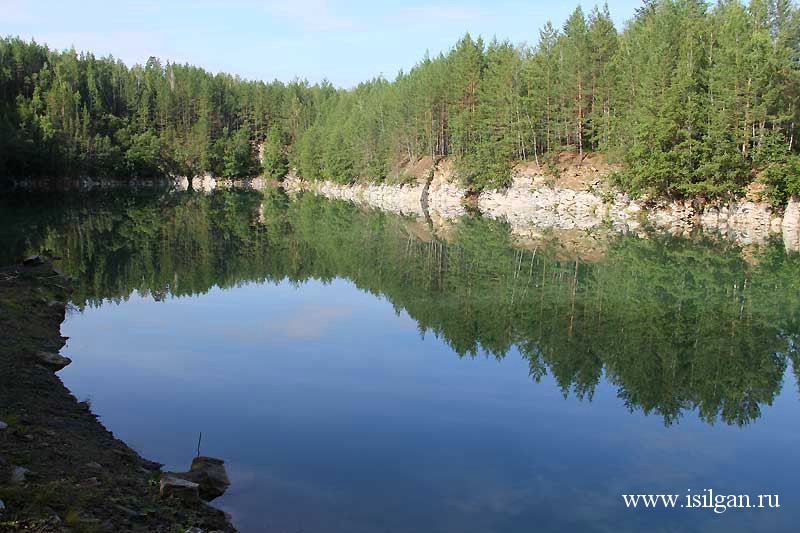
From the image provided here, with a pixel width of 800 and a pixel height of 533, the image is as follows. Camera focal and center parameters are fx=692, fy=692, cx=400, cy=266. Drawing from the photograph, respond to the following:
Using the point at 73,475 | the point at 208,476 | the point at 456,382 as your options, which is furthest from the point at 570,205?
the point at 73,475

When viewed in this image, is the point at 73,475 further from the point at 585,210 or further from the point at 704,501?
the point at 585,210

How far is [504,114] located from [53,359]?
67057 mm

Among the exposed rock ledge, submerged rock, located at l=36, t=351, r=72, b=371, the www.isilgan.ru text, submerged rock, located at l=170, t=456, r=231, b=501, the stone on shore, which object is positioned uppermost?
the exposed rock ledge

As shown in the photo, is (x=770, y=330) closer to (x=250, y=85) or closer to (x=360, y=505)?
(x=360, y=505)

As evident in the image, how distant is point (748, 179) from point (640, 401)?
45193mm

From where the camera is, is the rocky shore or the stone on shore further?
the stone on shore

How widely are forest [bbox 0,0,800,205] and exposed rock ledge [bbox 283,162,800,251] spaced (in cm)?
162

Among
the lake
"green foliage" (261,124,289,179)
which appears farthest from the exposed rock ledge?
"green foliage" (261,124,289,179)

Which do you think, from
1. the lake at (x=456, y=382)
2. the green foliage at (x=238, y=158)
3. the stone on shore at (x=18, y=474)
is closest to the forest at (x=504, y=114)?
the green foliage at (x=238, y=158)

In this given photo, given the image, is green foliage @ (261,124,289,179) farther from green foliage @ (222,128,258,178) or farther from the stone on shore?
the stone on shore

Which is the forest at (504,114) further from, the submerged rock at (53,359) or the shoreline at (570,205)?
the submerged rock at (53,359)

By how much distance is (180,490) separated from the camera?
387 inches

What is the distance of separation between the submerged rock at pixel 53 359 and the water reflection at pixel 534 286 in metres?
6.87

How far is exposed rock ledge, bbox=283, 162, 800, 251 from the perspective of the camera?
50.4 m
